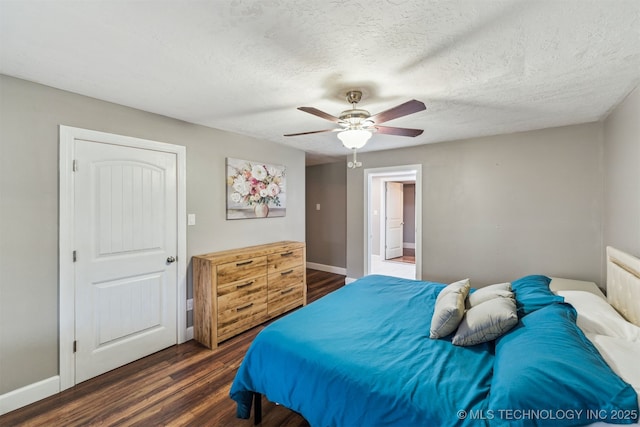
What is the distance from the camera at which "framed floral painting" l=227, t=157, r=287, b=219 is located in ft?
11.1

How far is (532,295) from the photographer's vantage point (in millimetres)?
1737

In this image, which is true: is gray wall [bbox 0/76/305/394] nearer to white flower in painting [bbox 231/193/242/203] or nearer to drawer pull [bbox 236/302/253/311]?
white flower in painting [bbox 231/193/242/203]

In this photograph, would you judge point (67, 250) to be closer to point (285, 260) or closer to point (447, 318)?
point (285, 260)

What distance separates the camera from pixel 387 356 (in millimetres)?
1459

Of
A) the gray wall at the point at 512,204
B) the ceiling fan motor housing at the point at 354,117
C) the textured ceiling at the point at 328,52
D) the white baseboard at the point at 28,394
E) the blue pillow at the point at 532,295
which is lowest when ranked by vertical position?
the white baseboard at the point at 28,394

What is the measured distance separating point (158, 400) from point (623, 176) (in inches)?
166

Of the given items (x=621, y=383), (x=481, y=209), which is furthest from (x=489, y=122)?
(x=621, y=383)

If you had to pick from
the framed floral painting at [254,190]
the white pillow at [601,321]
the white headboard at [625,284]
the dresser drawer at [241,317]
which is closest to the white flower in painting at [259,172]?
the framed floral painting at [254,190]

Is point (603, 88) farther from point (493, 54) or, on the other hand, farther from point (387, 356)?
point (387, 356)

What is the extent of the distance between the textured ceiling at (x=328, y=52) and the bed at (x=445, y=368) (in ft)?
4.50

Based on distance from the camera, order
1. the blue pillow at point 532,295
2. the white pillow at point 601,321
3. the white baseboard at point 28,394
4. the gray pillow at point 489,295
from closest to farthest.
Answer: the white pillow at point 601,321
the blue pillow at point 532,295
the gray pillow at point 489,295
the white baseboard at point 28,394

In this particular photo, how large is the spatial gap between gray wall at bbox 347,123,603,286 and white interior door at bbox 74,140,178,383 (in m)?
3.32

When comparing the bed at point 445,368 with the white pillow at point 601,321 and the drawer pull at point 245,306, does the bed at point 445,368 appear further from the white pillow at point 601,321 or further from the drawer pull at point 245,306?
the drawer pull at point 245,306

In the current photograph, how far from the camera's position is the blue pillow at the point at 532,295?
162 centimetres
